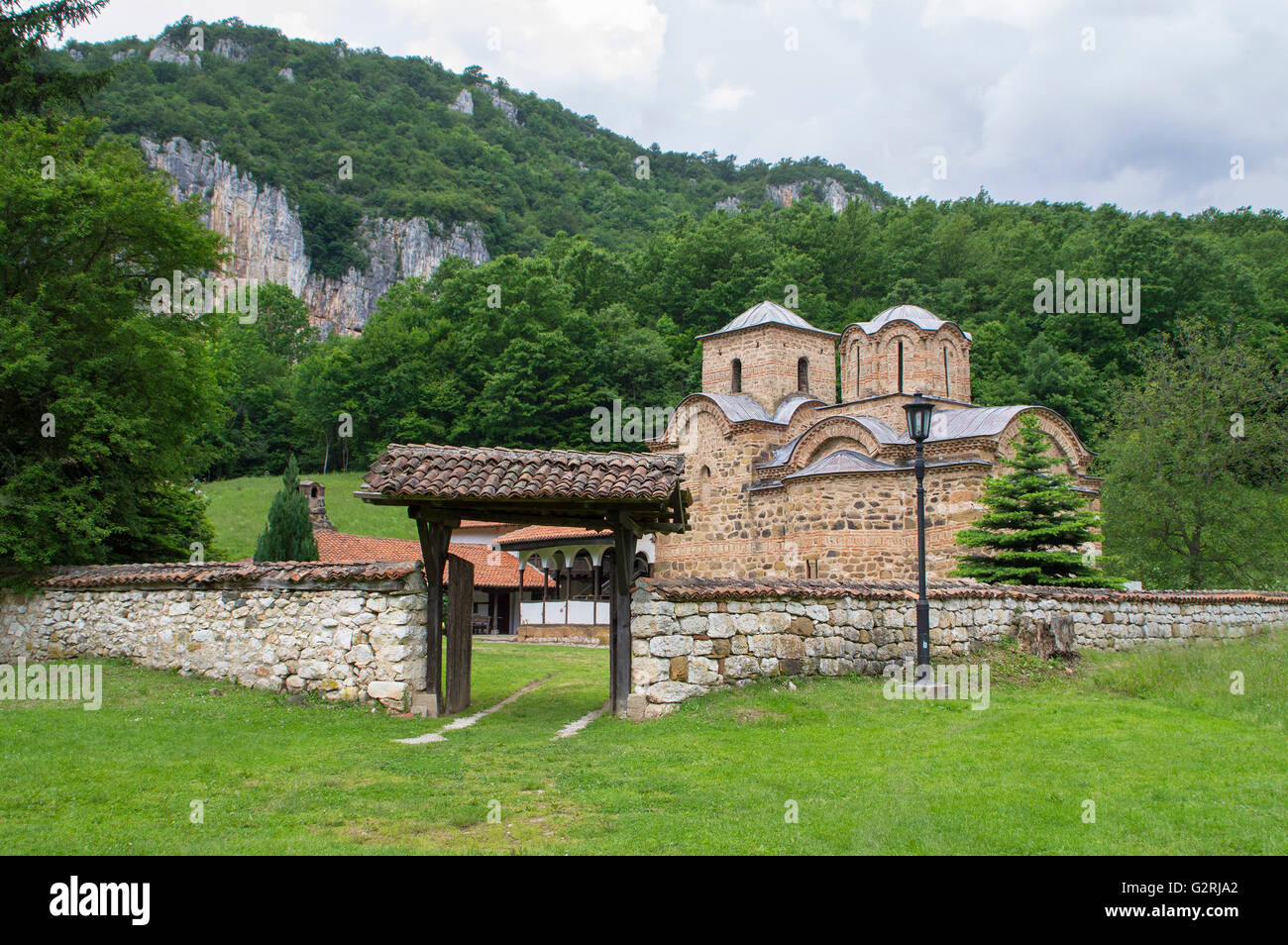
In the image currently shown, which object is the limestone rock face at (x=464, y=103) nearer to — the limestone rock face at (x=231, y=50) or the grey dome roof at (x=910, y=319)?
Answer: the limestone rock face at (x=231, y=50)

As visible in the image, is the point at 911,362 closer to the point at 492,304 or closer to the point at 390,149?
the point at 492,304

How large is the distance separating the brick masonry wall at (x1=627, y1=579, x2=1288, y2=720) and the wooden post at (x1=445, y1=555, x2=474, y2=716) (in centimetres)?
216

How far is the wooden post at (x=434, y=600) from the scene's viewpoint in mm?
10289

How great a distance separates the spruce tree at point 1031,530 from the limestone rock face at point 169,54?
11172 centimetres

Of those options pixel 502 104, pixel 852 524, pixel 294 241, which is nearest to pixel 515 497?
pixel 852 524

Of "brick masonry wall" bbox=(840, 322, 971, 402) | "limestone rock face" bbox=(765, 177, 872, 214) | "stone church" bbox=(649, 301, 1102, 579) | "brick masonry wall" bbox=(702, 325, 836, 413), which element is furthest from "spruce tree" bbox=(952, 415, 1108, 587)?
"limestone rock face" bbox=(765, 177, 872, 214)

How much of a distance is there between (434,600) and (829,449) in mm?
15782

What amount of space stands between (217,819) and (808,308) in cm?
4652

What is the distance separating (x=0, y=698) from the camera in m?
11.0

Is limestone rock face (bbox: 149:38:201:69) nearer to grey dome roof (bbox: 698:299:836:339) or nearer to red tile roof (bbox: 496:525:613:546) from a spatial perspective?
red tile roof (bbox: 496:525:613:546)

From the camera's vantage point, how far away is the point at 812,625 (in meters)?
11.0

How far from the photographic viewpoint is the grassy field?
3728 centimetres

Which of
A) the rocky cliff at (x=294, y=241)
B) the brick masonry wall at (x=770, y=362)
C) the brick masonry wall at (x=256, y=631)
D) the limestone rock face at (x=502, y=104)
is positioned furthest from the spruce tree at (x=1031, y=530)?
the limestone rock face at (x=502, y=104)
